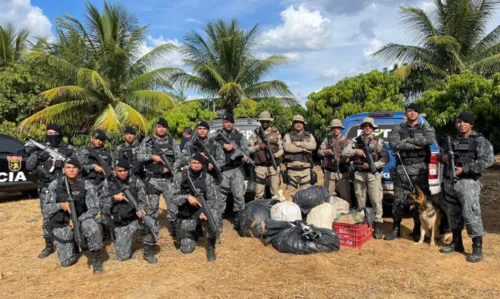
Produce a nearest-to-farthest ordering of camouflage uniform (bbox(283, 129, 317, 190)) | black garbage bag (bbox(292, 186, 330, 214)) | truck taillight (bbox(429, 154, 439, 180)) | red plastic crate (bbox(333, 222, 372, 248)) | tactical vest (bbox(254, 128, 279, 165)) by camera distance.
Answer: red plastic crate (bbox(333, 222, 372, 248)), truck taillight (bbox(429, 154, 439, 180)), black garbage bag (bbox(292, 186, 330, 214)), camouflage uniform (bbox(283, 129, 317, 190)), tactical vest (bbox(254, 128, 279, 165))

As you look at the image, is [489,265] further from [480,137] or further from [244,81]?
[244,81]

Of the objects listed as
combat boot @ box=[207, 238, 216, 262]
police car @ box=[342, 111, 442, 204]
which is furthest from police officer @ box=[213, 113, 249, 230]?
police car @ box=[342, 111, 442, 204]

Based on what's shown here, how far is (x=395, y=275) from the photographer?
13.3 feet

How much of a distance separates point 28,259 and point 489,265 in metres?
5.75

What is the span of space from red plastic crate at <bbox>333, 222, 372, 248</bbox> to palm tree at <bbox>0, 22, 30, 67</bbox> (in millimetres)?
17202

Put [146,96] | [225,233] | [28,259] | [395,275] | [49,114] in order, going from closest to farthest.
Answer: [395,275]
[28,259]
[225,233]
[49,114]
[146,96]

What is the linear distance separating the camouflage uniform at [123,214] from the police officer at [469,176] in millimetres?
3885

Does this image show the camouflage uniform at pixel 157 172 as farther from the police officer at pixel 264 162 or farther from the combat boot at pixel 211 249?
the police officer at pixel 264 162

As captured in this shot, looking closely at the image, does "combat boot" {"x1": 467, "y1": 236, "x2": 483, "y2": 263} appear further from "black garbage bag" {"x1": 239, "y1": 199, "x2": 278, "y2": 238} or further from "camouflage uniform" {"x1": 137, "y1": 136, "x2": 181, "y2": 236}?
"camouflage uniform" {"x1": 137, "y1": 136, "x2": 181, "y2": 236}

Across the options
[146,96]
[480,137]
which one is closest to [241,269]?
[480,137]

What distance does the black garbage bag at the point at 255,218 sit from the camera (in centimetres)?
552

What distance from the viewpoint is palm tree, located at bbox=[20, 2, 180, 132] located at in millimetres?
14273

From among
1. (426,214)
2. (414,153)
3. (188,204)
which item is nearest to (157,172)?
(188,204)

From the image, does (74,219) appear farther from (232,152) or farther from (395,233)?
(395,233)
